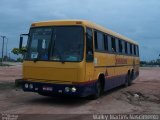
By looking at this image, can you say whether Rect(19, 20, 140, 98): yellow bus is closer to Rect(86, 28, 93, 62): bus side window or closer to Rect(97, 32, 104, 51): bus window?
Rect(86, 28, 93, 62): bus side window

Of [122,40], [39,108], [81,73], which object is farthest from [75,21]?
[122,40]

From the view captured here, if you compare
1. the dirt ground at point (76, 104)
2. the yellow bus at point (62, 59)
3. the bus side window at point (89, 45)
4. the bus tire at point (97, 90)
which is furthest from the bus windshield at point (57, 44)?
the bus tire at point (97, 90)

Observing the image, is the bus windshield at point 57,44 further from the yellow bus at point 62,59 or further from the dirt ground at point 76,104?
the dirt ground at point 76,104

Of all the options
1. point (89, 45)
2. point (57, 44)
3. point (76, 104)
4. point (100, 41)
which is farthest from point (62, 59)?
point (100, 41)

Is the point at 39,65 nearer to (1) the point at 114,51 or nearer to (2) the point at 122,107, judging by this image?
(2) the point at 122,107

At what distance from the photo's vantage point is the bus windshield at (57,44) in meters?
14.5

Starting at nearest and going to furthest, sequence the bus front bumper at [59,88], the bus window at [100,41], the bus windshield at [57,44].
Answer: the bus front bumper at [59,88] → the bus windshield at [57,44] → the bus window at [100,41]

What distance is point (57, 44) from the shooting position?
14789 mm

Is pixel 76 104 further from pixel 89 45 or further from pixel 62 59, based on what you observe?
pixel 89 45

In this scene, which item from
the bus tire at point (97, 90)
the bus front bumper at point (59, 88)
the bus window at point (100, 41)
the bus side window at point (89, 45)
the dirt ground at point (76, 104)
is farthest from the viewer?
the bus window at point (100, 41)

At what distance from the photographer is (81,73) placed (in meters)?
14.3

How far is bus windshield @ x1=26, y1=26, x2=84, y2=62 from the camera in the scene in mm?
14531

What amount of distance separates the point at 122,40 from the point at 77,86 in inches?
355

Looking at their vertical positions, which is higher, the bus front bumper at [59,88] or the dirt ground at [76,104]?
the bus front bumper at [59,88]
